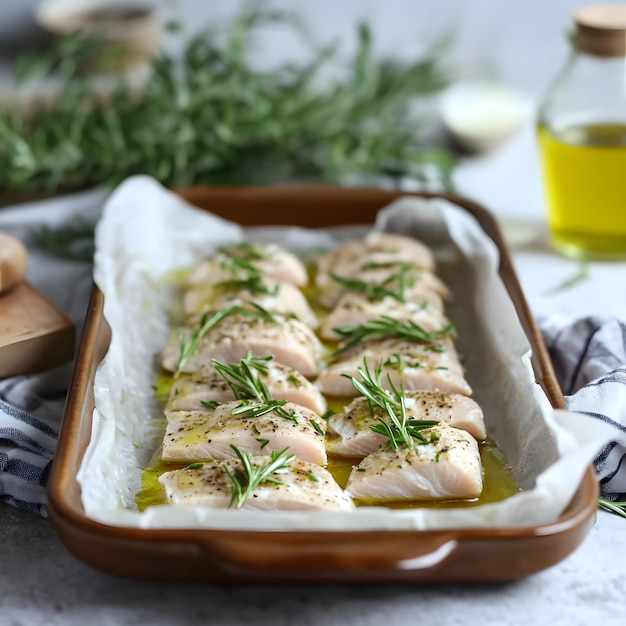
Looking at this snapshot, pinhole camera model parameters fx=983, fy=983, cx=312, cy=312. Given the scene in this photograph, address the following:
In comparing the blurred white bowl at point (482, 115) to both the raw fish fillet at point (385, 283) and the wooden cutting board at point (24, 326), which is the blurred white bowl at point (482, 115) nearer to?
the raw fish fillet at point (385, 283)

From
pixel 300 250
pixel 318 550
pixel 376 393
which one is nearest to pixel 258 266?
pixel 300 250

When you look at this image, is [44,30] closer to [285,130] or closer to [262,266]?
[285,130]

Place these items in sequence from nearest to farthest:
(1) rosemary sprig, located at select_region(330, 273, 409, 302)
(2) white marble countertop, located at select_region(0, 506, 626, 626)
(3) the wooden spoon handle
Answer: (2) white marble countertop, located at select_region(0, 506, 626, 626)
(3) the wooden spoon handle
(1) rosemary sprig, located at select_region(330, 273, 409, 302)

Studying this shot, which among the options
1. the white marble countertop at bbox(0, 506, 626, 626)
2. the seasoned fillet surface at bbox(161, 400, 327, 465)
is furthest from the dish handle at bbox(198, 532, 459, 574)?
the seasoned fillet surface at bbox(161, 400, 327, 465)

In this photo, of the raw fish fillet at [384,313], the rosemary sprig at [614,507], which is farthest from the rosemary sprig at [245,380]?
the rosemary sprig at [614,507]

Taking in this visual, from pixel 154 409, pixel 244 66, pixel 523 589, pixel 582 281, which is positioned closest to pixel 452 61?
pixel 244 66

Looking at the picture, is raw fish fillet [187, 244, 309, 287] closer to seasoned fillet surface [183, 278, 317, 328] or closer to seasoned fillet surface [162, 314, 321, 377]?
seasoned fillet surface [183, 278, 317, 328]

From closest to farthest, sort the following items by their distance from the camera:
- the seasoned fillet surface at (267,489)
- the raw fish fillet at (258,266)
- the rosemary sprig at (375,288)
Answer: the seasoned fillet surface at (267,489), the rosemary sprig at (375,288), the raw fish fillet at (258,266)
